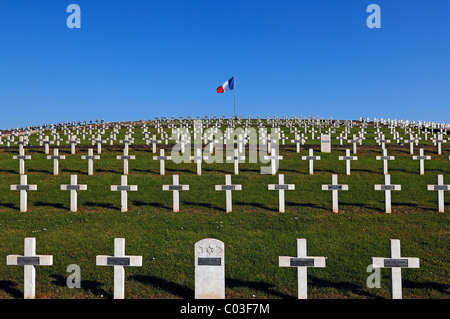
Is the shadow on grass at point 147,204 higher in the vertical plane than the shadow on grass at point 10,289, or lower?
higher

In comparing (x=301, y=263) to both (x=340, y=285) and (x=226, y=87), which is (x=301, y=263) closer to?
(x=340, y=285)

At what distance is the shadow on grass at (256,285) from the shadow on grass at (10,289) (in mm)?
3222

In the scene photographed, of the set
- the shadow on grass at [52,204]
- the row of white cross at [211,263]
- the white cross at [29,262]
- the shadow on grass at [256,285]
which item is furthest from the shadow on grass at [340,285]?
the shadow on grass at [52,204]

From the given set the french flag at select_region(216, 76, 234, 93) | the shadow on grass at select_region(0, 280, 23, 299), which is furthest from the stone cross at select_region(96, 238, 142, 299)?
the french flag at select_region(216, 76, 234, 93)

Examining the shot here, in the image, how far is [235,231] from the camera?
8.88 metres

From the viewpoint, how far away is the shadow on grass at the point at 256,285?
18.9 feet

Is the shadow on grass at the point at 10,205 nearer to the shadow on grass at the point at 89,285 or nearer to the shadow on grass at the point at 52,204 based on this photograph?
the shadow on grass at the point at 52,204

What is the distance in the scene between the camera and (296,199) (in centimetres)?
1215

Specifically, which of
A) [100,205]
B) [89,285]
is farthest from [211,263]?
[100,205]

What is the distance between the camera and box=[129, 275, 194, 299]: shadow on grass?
5723mm

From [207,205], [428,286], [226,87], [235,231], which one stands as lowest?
[428,286]

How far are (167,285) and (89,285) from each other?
1.28 metres

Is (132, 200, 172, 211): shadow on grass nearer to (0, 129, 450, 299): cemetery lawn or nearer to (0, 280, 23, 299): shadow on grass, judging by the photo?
(0, 129, 450, 299): cemetery lawn
